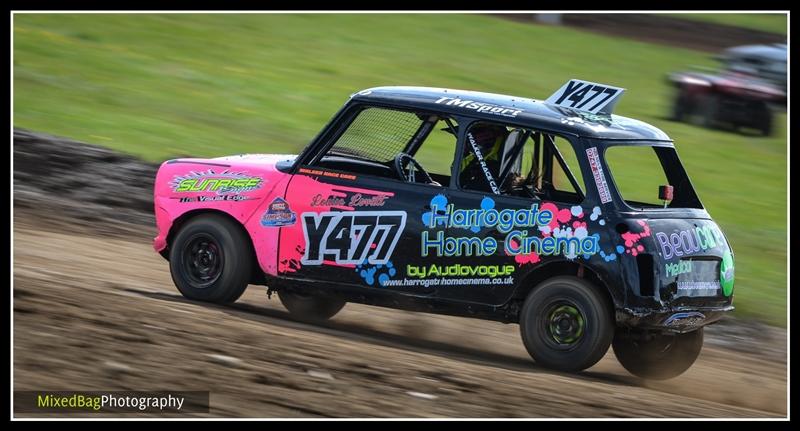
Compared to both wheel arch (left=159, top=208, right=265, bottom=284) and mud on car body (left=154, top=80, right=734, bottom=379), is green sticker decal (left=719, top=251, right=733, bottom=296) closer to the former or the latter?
mud on car body (left=154, top=80, right=734, bottom=379)

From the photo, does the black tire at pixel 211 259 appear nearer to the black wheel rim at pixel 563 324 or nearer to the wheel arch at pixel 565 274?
the wheel arch at pixel 565 274

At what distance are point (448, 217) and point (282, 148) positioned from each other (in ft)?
32.9

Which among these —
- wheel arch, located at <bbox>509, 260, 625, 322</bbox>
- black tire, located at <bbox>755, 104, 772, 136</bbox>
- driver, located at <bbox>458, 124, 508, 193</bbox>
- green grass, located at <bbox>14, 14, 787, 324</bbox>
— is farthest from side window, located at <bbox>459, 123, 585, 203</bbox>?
black tire, located at <bbox>755, 104, 772, 136</bbox>

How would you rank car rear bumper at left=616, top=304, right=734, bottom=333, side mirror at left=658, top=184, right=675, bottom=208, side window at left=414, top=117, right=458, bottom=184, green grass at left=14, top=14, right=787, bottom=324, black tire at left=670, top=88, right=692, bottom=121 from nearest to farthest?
car rear bumper at left=616, top=304, right=734, bottom=333 < side mirror at left=658, top=184, right=675, bottom=208 < side window at left=414, top=117, right=458, bottom=184 < green grass at left=14, top=14, right=787, bottom=324 < black tire at left=670, top=88, right=692, bottom=121

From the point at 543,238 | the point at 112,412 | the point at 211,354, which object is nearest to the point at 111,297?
the point at 211,354

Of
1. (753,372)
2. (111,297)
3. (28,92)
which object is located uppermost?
(28,92)

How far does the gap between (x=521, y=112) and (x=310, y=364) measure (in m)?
2.47

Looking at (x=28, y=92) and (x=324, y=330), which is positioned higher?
(x=28, y=92)

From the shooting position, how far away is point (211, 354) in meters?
7.34

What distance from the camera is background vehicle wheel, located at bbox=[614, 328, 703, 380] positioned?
29.5 ft

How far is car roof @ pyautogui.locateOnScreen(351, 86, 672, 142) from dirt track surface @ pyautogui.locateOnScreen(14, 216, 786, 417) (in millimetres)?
1741

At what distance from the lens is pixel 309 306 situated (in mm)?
9938

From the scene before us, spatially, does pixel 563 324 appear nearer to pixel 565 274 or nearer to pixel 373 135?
pixel 565 274
